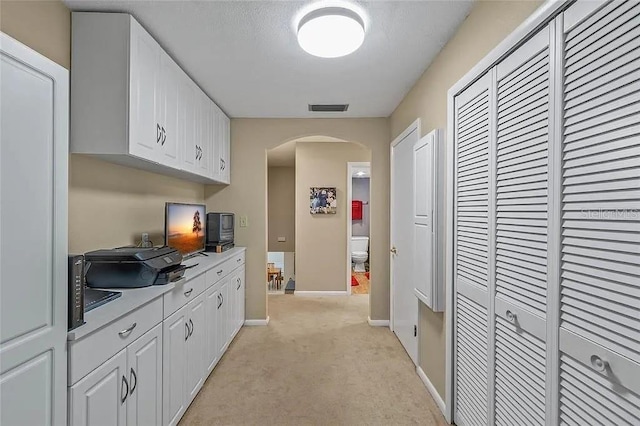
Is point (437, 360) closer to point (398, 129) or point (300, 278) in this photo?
point (398, 129)

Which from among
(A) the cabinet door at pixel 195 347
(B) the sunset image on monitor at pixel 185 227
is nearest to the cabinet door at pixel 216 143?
(B) the sunset image on monitor at pixel 185 227

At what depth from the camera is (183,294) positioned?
83.2 inches

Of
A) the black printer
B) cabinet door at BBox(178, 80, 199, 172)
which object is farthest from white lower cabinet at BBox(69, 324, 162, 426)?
cabinet door at BBox(178, 80, 199, 172)

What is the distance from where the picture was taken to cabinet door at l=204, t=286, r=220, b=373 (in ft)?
8.47

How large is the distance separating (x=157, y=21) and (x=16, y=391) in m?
1.91

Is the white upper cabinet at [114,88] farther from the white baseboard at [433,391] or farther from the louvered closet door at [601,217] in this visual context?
the white baseboard at [433,391]

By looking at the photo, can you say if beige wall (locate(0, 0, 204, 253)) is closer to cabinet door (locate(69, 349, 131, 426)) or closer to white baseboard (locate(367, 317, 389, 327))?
cabinet door (locate(69, 349, 131, 426))

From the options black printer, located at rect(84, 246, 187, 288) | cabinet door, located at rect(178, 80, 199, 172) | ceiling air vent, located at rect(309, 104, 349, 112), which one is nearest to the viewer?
black printer, located at rect(84, 246, 187, 288)

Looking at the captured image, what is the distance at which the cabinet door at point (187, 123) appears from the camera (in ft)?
8.33

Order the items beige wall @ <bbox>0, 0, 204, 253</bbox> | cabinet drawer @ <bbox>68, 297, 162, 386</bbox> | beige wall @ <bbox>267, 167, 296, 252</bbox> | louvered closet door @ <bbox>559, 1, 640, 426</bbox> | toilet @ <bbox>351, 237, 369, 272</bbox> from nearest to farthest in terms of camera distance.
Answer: louvered closet door @ <bbox>559, 1, 640, 426</bbox> < cabinet drawer @ <bbox>68, 297, 162, 386</bbox> < beige wall @ <bbox>0, 0, 204, 253</bbox> < beige wall @ <bbox>267, 167, 296, 252</bbox> < toilet @ <bbox>351, 237, 369, 272</bbox>

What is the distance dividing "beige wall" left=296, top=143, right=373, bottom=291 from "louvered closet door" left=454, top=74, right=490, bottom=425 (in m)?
3.37

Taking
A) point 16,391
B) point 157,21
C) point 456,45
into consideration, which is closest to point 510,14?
point 456,45

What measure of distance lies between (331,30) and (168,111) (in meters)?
1.25

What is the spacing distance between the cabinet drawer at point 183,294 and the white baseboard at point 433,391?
5.96 feet
